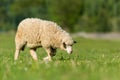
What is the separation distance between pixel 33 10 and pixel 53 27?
88123mm

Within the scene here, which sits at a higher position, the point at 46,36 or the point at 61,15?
the point at 61,15

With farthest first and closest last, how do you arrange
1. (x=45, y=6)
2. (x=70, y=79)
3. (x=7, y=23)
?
1. (x=45, y=6)
2. (x=7, y=23)
3. (x=70, y=79)

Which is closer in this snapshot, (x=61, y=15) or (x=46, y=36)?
(x=46, y=36)

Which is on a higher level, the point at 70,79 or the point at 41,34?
the point at 41,34

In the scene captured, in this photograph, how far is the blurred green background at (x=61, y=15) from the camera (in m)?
82.5

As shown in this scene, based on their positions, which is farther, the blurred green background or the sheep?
the blurred green background

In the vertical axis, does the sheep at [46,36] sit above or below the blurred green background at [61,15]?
below

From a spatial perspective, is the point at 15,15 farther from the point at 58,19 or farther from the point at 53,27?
the point at 53,27

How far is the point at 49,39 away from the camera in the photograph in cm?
1330

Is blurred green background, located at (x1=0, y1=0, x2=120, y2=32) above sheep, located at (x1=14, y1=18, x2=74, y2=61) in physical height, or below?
above

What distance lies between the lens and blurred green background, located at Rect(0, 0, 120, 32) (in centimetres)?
8250

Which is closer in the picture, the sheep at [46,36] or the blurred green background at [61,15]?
the sheep at [46,36]

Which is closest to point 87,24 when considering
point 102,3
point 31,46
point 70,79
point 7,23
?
point 7,23

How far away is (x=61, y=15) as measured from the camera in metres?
93.2
